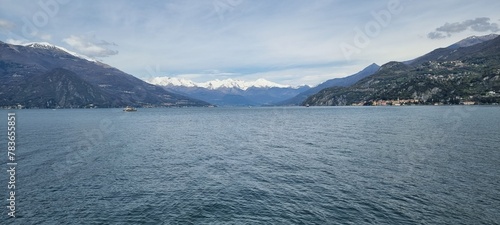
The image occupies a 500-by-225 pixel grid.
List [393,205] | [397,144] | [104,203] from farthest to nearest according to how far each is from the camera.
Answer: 1. [397,144]
2. [104,203]
3. [393,205]

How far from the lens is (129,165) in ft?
221

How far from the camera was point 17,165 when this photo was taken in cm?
6438

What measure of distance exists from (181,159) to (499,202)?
2475 inches

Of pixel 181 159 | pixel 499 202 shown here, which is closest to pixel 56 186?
pixel 181 159

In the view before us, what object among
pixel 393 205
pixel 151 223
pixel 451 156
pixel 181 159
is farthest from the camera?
pixel 181 159

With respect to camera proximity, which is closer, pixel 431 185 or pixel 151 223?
pixel 151 223

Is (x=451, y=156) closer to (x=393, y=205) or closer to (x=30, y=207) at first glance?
(x=393, y=205)

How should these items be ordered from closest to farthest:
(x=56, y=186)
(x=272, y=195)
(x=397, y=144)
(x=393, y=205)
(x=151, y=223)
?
(x=151, y=223) < (x=393, y=205) < (x=272, y=195) < (x=56, y=186) < (x=397, y=144)

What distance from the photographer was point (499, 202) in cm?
3975

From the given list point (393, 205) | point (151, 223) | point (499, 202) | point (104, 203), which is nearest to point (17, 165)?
point (104, 203)

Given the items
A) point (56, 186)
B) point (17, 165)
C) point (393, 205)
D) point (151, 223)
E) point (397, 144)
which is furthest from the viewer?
point (397, 144)

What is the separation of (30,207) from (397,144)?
91651 mm

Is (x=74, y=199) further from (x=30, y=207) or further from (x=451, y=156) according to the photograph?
(x=451, y=156)

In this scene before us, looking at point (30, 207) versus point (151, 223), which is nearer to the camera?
point (151, 223)
